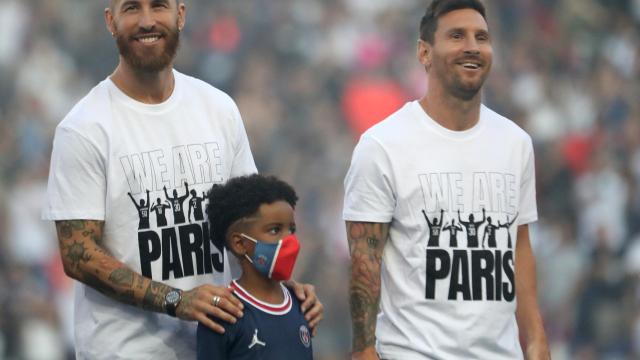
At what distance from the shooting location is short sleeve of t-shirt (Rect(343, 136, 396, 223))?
244 inches

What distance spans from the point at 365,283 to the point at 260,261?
59 centimetres

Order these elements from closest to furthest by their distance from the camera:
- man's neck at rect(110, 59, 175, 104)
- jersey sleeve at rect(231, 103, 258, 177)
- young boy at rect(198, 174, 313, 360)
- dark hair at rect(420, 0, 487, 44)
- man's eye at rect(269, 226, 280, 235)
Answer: young boy at rect(198, 174, 313, 360) < man's eye at rect(269, 226, 280, 235) < man's neck at rect(110, 59, 175, 104) < jersey sleeve at rect(231, 103, 258, 177) < dark hair at rect(420, 0, 487, 44)

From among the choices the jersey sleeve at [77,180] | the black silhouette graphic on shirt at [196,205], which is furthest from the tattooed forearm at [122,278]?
the black silhouette graphic on shirt at [196,205]

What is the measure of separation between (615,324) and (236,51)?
A: 18.3 feet

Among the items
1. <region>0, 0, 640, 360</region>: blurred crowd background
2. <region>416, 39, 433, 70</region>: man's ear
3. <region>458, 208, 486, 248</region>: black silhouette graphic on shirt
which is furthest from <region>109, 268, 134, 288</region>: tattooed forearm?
<region>0, 0, 640, 360</region>: blurred crowd background

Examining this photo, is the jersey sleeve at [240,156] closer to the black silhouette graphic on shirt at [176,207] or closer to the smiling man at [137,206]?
the smiling man at [137,206]

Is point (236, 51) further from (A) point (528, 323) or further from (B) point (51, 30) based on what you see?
(A) point (528, 323)

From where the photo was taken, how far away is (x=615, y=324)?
12.6 m

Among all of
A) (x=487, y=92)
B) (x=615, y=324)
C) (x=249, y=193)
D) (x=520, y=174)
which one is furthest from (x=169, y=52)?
(x=487, y=92)

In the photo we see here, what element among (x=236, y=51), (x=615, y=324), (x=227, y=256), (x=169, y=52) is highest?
(x=236, y=51)

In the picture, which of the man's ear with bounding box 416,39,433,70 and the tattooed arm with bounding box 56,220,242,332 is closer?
the tattooed arm with bounding box 56,220,242,332

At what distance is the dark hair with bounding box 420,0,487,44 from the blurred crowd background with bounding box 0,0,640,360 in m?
6.13

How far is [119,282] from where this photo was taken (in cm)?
563

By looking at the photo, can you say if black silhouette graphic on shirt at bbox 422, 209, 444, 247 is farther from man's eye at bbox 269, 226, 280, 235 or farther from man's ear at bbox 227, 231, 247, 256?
man's ear at bbox 227, 231, 247, 256
